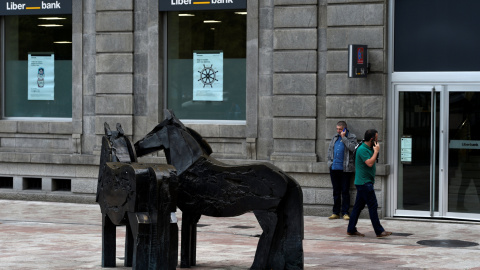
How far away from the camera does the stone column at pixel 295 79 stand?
17.9 metres

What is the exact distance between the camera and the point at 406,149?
57.2ft

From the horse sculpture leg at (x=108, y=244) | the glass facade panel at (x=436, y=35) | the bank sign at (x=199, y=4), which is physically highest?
the bank sign at (x=199, y=4)

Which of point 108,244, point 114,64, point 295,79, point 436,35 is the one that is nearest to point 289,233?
point 108,244

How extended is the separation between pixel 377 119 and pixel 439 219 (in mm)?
2239

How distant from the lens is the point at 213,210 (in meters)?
11.3

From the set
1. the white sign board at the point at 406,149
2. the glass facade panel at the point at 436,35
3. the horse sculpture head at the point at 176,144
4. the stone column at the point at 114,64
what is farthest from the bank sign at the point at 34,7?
the horse sculpture head at the point at 176,144

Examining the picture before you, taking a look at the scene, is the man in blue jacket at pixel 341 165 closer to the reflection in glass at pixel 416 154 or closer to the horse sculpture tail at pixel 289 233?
the reflection in glass at pixel 416 154

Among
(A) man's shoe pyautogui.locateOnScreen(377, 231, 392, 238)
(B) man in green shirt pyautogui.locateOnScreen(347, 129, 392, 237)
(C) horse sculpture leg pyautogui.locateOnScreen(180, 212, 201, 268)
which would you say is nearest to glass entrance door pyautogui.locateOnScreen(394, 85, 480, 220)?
(A) man's shoe pyautogui.locateOnScreen(377, 231, 392, 238)

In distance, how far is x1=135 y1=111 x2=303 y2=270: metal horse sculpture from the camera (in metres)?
11.0

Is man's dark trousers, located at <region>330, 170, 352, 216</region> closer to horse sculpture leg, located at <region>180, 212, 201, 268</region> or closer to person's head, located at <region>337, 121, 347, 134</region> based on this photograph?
person's head, located at <region>337, 121, 347, 134</region>

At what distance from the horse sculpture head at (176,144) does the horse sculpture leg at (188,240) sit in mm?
633

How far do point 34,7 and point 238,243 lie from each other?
30.1 feet

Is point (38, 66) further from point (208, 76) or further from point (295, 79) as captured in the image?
point (295, 79)

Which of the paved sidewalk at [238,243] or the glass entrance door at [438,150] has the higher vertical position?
the glass entrance door at [438,150]
